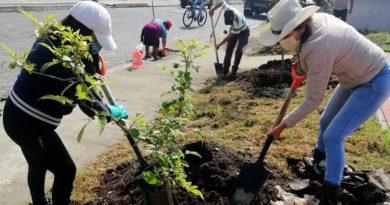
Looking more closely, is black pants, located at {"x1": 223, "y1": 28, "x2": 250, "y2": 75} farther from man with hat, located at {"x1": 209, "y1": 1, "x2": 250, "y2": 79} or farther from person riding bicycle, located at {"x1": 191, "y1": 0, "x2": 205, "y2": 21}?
person riding bicycle, located at {"x1": 191, "y1": 0, "x2": 205, "y2": 21}

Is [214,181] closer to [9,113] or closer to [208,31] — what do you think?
[9,113]

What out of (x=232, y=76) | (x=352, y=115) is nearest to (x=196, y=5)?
(x=232, y=76)

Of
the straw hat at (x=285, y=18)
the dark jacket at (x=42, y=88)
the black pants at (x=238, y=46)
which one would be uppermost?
the straw hat at (x=285, y=18)

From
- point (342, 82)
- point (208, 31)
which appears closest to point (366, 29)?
point (208, 31)

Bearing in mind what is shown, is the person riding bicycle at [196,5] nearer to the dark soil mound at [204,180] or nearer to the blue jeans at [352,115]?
the dark soil mound at [204,180]

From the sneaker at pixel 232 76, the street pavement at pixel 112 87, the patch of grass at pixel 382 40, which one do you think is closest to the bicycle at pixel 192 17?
the street pavement at pixel 112 87

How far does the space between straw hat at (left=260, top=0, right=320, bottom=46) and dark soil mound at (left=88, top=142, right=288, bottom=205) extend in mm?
1299

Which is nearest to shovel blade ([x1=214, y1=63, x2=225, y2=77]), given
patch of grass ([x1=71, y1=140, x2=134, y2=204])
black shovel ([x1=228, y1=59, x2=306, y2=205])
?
patch of grass ([x1=71, y1=140, x2=134, y2=204])

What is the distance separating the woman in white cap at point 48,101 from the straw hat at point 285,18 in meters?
1.24

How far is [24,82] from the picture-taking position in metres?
2.80

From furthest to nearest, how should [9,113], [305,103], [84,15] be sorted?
[305,103], [9,113], [84,15]

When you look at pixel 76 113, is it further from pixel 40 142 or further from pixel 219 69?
pixel 219 69

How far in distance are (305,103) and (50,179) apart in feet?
8.57

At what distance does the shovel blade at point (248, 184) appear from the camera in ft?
11.5
